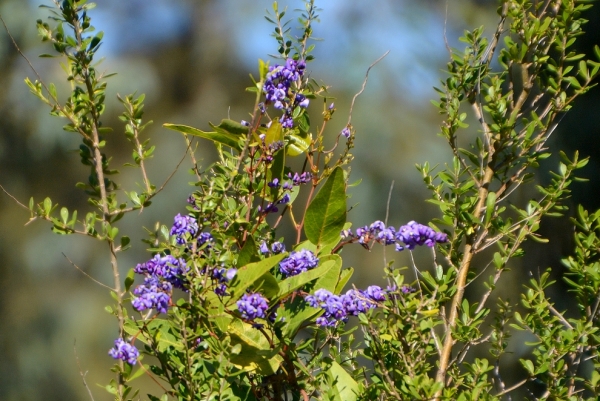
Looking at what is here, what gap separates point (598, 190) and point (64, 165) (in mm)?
1701

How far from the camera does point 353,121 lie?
1960 mm

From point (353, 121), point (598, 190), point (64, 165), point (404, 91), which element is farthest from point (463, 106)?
point (64, 165)

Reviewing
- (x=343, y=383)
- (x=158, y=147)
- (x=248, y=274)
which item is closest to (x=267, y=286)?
(x=248, y=274)

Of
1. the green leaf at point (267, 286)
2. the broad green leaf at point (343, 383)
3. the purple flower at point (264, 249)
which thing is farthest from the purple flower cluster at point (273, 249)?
the broad green leaf at point (343, 383)

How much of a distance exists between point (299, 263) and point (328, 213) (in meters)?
0.12

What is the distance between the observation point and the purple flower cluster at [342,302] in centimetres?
95

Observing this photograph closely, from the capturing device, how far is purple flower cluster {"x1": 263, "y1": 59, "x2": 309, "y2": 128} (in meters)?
1.01

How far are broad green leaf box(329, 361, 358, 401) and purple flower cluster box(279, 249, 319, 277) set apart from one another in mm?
193

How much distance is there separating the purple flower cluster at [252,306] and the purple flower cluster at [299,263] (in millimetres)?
108

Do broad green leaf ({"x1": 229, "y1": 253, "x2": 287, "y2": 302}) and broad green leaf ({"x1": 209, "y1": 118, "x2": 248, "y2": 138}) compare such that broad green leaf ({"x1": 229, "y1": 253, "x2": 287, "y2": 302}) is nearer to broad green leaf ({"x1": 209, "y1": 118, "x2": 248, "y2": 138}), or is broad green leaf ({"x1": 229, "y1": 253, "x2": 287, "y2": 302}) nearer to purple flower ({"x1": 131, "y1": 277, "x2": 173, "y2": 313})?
purple flower ({"x1": 131, "y1": 277, "x2": 173, "y2": 313})

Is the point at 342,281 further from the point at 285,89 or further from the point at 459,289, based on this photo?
the point at 285,89

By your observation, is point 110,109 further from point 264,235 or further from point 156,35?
point 264,235

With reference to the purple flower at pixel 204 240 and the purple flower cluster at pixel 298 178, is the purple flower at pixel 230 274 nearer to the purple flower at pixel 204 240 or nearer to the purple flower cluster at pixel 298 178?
the purple flower at pixel 204 240

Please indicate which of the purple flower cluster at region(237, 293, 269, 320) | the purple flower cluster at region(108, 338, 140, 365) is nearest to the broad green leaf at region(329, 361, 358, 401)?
the purple flower cluster at region(237, 293, 269, 320)
